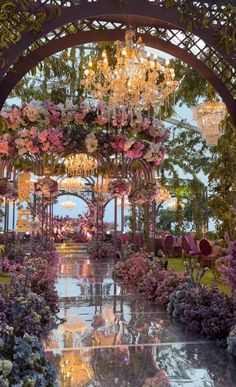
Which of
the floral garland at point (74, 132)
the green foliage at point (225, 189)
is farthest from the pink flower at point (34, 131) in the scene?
the green foliage at point (225, 189)

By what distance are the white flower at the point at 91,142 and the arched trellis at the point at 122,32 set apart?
255cm

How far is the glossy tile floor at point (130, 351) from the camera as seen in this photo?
152 inches

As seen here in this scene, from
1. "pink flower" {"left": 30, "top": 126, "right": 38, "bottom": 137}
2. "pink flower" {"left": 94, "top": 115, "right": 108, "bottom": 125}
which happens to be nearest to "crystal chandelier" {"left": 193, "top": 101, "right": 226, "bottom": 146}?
"pink flower" {"left": 94, "top": 115, "right": 108, "bottom": 125}

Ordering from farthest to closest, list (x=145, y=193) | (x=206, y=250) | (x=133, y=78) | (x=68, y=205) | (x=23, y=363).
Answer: (x=68, y=205) → (x=206, y=250) → (x=145, y=193) → (x=133, y=78) → (x=23, y=363)

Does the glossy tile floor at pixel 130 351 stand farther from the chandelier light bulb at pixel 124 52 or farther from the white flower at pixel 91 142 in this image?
the chandelier light bulb at pixel 124 52

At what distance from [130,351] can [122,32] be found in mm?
3437

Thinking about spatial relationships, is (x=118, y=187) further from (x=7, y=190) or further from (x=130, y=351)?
(x=130, y=351)

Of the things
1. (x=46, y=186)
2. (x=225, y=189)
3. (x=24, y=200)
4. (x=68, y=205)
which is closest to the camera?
(x=225, y=189)

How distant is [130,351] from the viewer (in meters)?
4.64

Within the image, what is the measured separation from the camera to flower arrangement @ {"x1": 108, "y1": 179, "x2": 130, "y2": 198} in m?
10.0

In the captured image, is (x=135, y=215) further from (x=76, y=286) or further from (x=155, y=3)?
(x=155, y=3)

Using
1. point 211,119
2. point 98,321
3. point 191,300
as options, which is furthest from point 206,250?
point 98,321

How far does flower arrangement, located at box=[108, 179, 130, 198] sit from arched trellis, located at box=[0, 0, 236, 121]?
4.24 metres

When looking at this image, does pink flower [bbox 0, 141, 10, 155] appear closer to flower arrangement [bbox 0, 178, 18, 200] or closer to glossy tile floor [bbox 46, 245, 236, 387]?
flower arrangement [bbox 0, 178, 18, 200]
